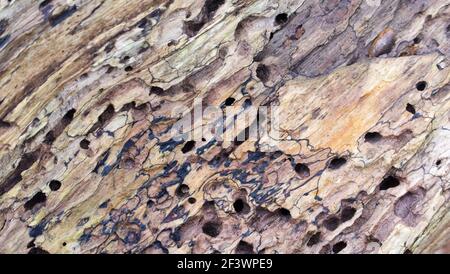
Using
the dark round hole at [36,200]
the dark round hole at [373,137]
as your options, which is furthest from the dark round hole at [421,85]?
the dark round hole at [36,200]

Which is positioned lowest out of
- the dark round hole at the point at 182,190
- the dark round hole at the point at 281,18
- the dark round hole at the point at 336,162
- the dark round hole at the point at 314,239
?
the dark round hole at the point at 314,239

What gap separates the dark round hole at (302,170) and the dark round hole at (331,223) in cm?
35

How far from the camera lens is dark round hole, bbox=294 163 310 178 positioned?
14.4 ft

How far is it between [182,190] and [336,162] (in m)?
1.13

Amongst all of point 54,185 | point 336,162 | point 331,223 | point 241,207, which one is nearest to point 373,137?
point 336,162

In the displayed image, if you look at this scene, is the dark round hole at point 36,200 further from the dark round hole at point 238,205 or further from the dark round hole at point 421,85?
the dark round hole at point 421,85

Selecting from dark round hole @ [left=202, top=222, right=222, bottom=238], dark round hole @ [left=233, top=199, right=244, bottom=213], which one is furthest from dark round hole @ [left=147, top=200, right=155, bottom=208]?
dark round hole @ [left=233, top=199, right=244, bottom=213]

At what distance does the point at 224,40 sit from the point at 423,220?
193 centimetres

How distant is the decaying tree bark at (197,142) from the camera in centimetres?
434

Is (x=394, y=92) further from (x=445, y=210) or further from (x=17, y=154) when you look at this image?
(x=17, y=154)

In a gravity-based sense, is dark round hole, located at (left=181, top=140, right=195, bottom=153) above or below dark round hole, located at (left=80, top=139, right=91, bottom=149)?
below

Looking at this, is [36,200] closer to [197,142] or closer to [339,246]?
[197,142]

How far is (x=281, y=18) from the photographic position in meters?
4.48

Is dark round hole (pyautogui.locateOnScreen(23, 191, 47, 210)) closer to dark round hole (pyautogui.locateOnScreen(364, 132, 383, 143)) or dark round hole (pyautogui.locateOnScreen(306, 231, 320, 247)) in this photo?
dark round hole (pyautogui.locateOnScreen(306, 231, 320, 247))
